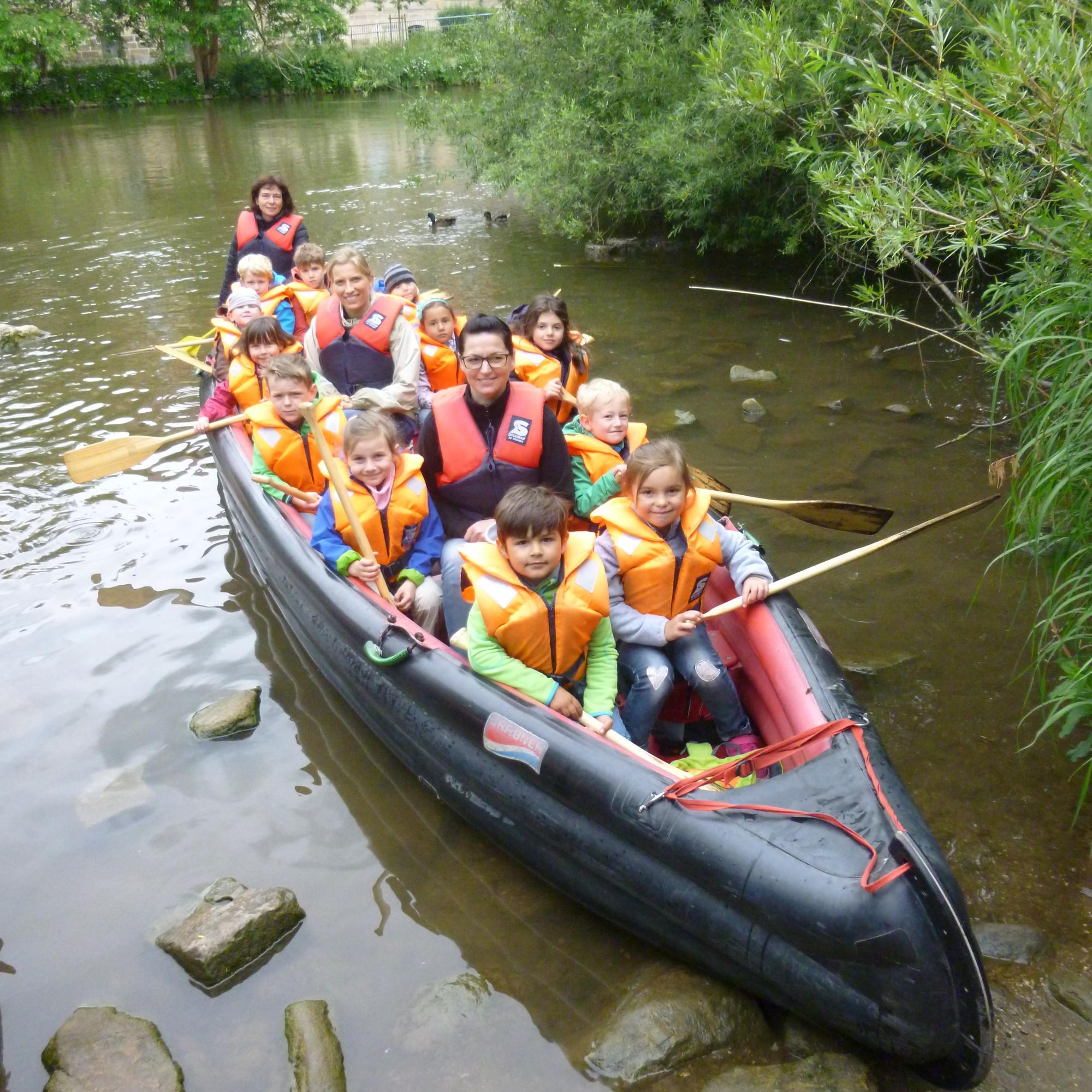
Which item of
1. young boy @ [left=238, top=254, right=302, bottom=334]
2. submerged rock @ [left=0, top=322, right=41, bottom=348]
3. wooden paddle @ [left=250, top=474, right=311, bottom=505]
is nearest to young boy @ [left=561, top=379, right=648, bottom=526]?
wooden paddle @ [left=250, top=474, right=311, bottom=505]

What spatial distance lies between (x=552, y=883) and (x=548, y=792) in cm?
34

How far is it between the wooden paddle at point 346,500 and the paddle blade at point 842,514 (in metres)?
1.45

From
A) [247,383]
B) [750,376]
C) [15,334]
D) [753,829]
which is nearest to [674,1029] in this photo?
[753,829]

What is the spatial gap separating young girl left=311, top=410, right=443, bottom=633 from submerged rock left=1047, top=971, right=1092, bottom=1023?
6.50 feet

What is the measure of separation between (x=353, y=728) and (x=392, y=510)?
0.80m

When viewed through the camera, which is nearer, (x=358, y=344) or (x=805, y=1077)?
(x=805, y=1077)

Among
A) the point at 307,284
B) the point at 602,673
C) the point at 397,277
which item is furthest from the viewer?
the point at 307,284

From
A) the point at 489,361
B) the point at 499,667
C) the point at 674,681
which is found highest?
the point at 489,361

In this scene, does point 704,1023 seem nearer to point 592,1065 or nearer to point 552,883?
point 592,1065

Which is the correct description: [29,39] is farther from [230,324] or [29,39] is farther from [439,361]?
[439,361]

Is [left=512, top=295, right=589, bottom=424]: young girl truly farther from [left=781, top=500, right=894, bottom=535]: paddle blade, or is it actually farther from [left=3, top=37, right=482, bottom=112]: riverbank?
[left=3, top=37, right=482, bottom=112]: riverbank

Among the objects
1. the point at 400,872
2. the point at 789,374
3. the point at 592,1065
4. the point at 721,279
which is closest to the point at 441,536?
the point at 400,872

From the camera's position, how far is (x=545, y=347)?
4309 mm

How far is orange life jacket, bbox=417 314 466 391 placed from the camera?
4727 mm
